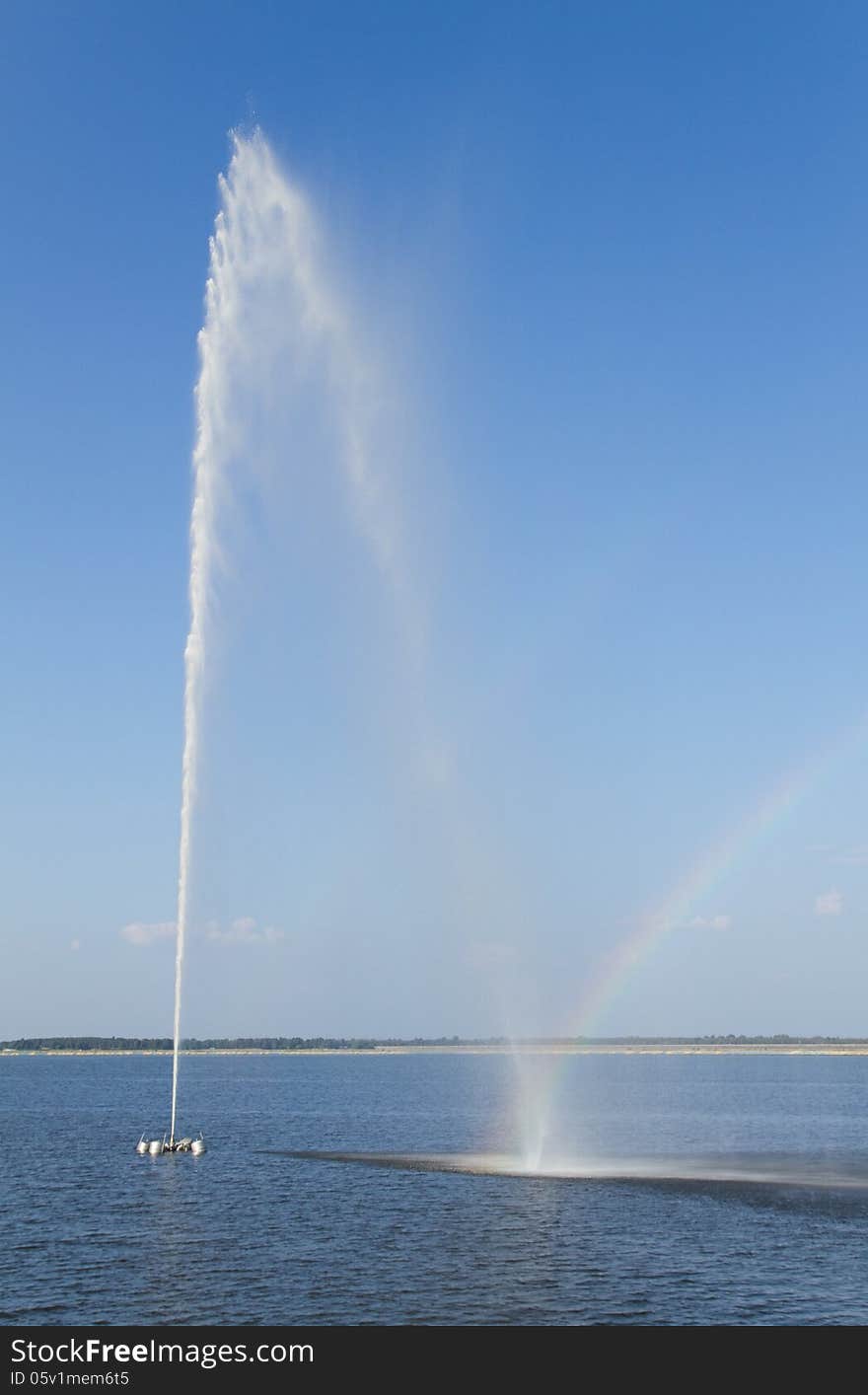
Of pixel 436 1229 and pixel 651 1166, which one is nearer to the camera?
pixel 436 1229

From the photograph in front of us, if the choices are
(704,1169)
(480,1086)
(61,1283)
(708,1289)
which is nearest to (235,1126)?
(704,1169)

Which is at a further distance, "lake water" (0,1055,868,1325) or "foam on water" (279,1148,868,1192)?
"foam on water" (279,1148,868,1192)

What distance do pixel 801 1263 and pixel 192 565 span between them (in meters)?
44.7

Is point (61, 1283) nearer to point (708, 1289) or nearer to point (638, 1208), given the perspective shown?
point (708, 1289)

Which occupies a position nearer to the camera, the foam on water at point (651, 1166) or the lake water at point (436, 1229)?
the lake water at point (436, 1229)

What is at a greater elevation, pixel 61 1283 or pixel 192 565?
pixel 192 565

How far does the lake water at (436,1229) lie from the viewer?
35.6 meters

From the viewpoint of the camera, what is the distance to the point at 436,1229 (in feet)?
157

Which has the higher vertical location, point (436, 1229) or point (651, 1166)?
point (651, 1166)

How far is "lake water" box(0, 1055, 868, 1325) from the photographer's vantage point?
35.6 metres

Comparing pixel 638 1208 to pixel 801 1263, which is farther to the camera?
pixel 638 1208
